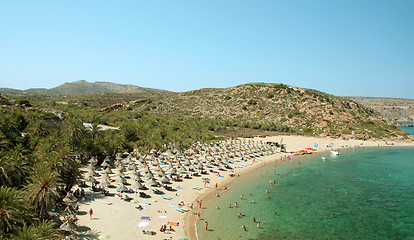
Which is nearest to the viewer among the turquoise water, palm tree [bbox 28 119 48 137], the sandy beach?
the sandy beach

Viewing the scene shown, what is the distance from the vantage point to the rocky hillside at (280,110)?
319 feet

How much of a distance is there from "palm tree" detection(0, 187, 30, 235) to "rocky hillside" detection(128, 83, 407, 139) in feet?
283

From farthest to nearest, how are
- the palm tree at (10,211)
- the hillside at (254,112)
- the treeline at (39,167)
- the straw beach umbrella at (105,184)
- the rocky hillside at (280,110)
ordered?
the rocky hillside at (280,110), the hillside at (254,112), the straw beach umbrella at (105,184), the treeline at (39,167), the palm tree at (10,211)

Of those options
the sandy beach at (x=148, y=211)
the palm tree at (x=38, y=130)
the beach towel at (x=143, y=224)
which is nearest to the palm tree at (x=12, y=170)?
the sandy beach at (x=148, y=211)

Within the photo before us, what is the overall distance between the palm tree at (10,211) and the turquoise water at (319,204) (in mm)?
15959

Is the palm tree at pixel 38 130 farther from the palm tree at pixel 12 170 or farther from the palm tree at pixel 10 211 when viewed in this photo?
the palm tree at pixel 10 211

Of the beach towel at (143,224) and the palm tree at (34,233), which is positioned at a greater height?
the palm tree at (34,233)

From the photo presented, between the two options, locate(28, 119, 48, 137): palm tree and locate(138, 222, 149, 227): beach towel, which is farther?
locate(28, 119, 48, 137): palm tree

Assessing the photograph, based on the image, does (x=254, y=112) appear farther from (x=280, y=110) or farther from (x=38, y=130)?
(x=38, y=130)

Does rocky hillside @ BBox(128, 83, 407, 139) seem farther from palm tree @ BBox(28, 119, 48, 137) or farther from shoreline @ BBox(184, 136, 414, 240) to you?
palm tree @ BBox(28, 119, 48, 137)

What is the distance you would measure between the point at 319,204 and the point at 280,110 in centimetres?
8541

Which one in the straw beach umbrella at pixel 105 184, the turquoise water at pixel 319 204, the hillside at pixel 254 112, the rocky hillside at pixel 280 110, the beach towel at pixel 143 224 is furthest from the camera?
the rocky hillside at pixel 280 110

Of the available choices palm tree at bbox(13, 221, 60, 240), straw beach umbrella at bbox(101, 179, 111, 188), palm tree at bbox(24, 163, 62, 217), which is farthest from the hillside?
palm tree at bbox(13, 221, 60, 240)

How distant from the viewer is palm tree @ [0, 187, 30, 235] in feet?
51.6
